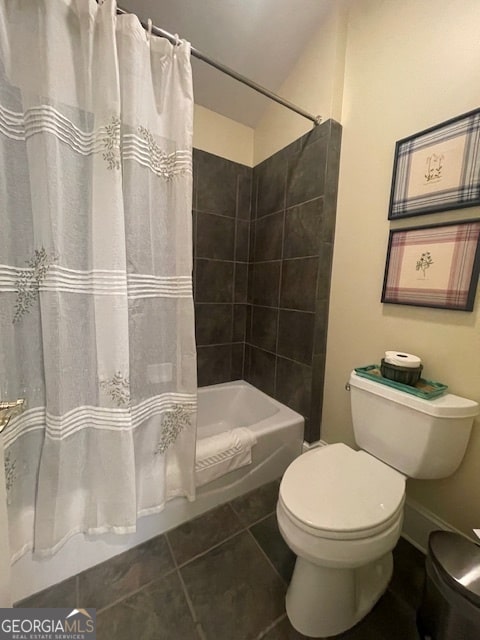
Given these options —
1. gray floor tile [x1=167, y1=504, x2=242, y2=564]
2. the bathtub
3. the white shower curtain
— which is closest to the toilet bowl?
gray floor tile [x1=167, y1=504, x2=242, y2=564]

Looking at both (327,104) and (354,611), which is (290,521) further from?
(327,104)

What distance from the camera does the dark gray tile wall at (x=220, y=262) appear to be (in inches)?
69.3

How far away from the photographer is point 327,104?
1344 millimetres

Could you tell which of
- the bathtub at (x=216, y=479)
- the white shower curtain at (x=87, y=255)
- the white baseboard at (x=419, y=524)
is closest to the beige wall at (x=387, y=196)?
the white baseboard at (x=419, y=524)

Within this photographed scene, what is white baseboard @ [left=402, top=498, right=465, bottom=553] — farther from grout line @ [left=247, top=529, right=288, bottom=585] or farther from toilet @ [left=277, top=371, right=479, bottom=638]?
grout line @ [left=247, top=529, right=288, bottom=585]

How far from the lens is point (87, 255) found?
85 cm

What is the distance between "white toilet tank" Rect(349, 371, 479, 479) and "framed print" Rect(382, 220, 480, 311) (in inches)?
14.8

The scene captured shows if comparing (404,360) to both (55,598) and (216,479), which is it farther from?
(55,598)

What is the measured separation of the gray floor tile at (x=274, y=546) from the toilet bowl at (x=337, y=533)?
124mm

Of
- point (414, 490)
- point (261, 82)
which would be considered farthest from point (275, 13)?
point (414, 490)

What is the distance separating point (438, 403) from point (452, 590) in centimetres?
50

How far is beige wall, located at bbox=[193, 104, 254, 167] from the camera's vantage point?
66.3 inches

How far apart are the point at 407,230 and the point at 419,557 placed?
138cm

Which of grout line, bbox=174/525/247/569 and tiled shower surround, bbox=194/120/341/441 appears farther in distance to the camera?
tiled shower surround, bbox=194/120/341/441
